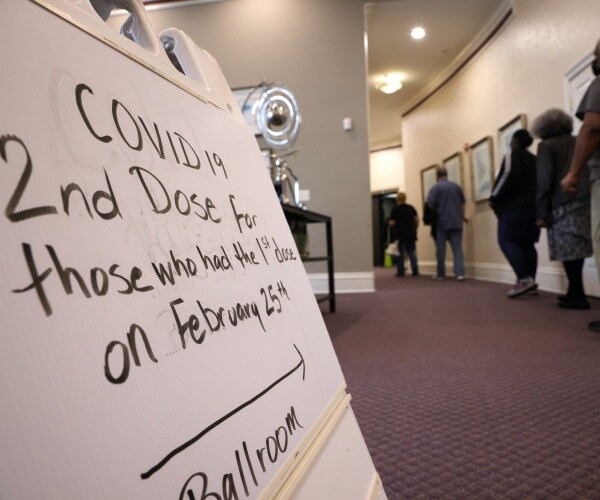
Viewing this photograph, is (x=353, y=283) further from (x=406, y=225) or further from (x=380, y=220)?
(x=380, y=220)

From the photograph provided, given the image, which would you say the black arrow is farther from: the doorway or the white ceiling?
the doorway

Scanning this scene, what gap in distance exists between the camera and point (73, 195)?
1.03 feet

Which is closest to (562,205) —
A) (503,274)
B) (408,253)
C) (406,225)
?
(503,274)

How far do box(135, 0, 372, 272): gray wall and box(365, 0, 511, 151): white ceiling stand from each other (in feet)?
1.95

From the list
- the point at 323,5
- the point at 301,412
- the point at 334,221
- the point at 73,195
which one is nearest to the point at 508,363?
the point at 301,412

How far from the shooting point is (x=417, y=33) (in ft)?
17.0

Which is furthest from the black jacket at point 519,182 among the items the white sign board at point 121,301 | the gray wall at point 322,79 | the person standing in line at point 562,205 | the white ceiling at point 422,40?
the white sign board at point 121,301

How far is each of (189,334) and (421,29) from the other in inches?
222

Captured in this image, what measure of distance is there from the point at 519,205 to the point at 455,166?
2.92 metres

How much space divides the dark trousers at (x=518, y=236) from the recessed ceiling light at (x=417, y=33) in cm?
285

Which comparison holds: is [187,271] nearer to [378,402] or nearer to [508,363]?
[378,402]

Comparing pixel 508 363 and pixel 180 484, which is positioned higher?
pixel 180 484

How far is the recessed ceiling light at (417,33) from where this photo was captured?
5090 mm

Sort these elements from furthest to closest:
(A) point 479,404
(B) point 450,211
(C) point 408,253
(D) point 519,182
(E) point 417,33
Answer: (C) point 408,253 < (B) point 450,211 < (E) point 417,33 < (D) point 519,182 < (A) point 479,404
